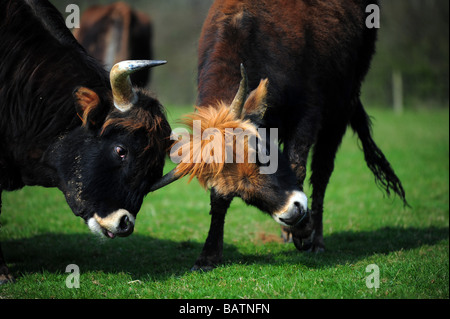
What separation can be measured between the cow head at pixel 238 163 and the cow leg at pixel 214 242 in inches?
22.5

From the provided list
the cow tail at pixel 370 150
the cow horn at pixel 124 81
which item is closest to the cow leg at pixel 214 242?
the cow horn at pixel 124 81

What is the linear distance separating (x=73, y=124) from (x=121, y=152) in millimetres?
573

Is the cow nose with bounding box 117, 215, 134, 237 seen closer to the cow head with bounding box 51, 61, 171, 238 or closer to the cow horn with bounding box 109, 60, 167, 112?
the cow head with bounding box 51, 61, 171, 238

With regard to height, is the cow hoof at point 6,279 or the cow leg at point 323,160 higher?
the cow leg at point 323,160

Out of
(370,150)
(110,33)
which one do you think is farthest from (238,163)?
(110,33)

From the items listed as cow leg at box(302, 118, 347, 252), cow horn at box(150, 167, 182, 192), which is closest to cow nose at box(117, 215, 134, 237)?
cow horn at box(150, 167, 182, 192)

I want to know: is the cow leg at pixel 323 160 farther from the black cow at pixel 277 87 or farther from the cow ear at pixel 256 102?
the cow ear at pixel 256 102

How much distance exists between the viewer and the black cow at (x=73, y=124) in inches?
181

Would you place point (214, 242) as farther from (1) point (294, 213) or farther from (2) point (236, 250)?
(1) point (294, 213)

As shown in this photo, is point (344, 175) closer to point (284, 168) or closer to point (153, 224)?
point (153, 224)

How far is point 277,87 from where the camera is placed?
207 inches

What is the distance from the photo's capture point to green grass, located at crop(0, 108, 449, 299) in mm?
4574

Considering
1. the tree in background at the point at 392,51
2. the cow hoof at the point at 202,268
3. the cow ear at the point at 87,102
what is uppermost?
the tree in background at the point at 392,51

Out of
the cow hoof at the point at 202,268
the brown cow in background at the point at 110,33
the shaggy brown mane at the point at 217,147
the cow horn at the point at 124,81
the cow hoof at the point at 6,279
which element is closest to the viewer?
the cow horn at the point at 124,81
